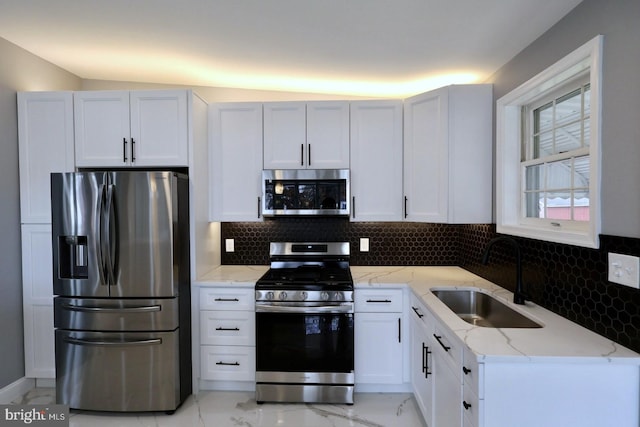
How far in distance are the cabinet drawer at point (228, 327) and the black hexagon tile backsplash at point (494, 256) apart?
2.16 ft

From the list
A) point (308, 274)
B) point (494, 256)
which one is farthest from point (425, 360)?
point (308, 274)

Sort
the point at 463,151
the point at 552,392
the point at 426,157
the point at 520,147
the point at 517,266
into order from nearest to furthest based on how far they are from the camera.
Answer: the point at 552,392, the point at 517,266, the point at 520,147, the point at 463,151, the point at 426,157

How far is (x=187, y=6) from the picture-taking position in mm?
1736

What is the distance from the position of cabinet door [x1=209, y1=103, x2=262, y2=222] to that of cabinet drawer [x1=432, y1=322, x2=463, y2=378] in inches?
65.1

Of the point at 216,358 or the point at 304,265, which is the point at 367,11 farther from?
the point at 216,358

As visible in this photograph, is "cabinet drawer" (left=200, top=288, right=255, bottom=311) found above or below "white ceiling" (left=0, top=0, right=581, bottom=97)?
below

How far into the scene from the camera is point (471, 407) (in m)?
1.35

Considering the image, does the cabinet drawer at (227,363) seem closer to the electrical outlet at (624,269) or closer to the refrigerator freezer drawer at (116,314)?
the refrigerator freezer drawer at (116,314)

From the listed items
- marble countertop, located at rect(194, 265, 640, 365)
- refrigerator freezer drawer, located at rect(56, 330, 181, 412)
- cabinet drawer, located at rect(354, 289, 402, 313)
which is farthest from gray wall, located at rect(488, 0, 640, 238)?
refrigerator freezer drawer, located at rect(56, 330, 181, 412)

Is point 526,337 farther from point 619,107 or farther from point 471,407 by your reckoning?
point 619,107

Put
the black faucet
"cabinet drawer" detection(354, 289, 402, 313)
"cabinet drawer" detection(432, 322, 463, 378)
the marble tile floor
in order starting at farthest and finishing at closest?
"cabinet drawer" detection(354, 289, 402, 313)
the marble tile floor
the black faucet
"cabinet drawer" detection(432, 322, 463, 378)

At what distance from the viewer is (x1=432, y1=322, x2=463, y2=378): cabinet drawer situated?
1470mm

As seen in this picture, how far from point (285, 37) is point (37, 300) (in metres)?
2.69

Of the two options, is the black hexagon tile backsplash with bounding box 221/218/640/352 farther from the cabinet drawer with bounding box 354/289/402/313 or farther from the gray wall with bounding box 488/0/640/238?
the cabinet drawer with bounding box 354/289/402/313
